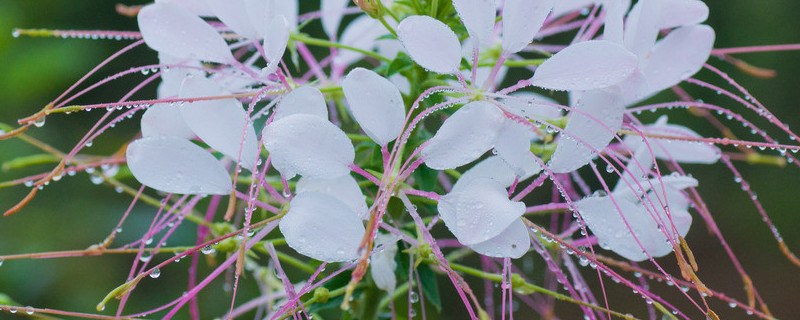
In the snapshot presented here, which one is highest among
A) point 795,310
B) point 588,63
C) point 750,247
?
point 588,63

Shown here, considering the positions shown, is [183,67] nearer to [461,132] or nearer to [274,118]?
[274,118]

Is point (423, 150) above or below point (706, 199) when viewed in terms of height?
above

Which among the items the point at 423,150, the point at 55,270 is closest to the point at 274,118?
the point at 423,150

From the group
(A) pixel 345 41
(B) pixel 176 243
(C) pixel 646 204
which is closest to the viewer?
(C) pixel 646 204

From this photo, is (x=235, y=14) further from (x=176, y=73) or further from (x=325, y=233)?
(x=325, y=233)

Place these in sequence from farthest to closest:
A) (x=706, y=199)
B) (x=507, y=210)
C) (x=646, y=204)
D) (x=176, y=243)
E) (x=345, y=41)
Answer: (x=706, y=199) → (x=176, y=243) → (x=345, y=41) → (x=646, y=204) → (x=507, y=210)

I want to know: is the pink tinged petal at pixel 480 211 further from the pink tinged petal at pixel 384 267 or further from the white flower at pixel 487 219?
the pink tinged petal at pixel 384 267

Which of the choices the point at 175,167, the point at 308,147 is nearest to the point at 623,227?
the point at 308,147
